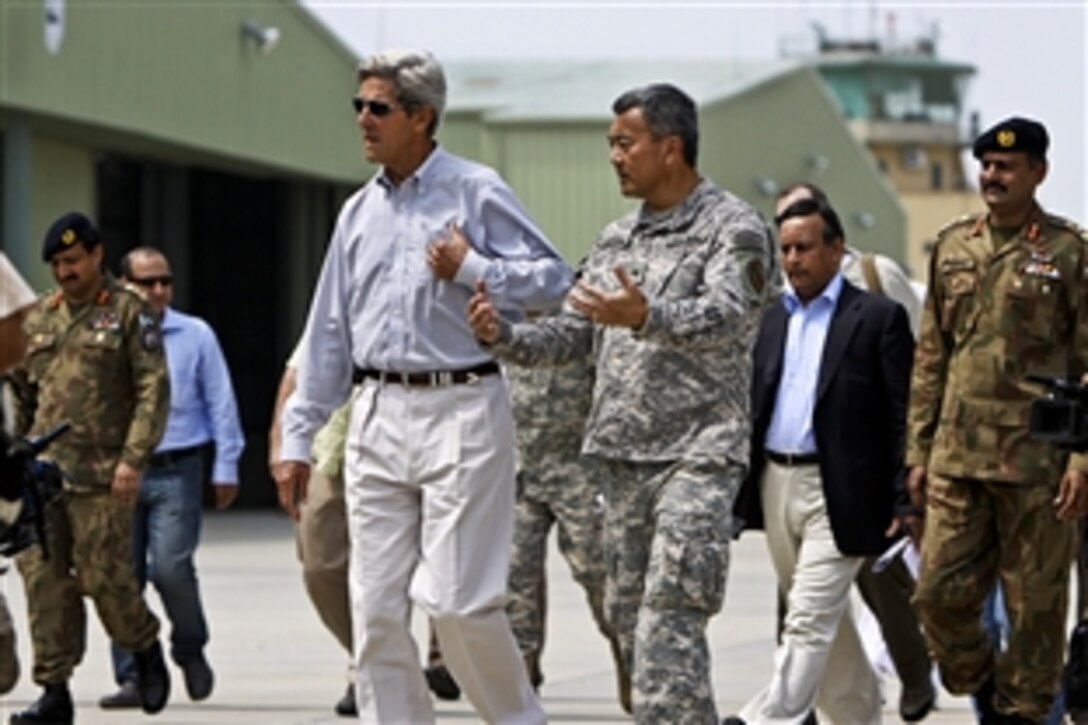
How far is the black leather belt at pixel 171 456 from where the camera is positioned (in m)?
12.0

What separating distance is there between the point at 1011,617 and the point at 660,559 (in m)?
1.35

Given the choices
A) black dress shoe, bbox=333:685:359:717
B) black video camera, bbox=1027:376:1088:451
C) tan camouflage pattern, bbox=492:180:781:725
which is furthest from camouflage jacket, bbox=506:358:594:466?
black video camera, bbox=1027:376:1088:451

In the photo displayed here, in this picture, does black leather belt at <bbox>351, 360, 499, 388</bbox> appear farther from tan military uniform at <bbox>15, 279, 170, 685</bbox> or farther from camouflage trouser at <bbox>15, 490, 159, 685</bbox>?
camouflage trouser at <bbox>15, 490, 159, 685</bbox>

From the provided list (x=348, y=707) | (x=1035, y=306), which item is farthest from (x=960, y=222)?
(x=348, y=707)

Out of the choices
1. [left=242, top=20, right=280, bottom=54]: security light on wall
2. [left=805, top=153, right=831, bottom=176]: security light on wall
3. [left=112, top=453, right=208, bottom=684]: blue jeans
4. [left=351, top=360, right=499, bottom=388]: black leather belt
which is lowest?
[left=112, top=453, right=208, bottom=684]: blue jeans

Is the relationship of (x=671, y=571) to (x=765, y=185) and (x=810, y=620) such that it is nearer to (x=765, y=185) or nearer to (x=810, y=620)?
(x=810, y=620)

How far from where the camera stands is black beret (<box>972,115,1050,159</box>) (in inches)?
352

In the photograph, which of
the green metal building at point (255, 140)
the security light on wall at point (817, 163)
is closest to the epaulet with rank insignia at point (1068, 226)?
the green metal building at point (255, 140)

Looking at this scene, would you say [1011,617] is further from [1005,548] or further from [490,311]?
[490,311]

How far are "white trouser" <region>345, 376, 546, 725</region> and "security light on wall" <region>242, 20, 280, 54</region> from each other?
19.3 m

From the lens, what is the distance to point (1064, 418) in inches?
320

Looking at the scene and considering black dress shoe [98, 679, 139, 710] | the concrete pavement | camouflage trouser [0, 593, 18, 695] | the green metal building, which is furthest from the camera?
the green metal building

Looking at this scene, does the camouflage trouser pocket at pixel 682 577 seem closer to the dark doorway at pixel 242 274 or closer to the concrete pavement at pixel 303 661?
the concrete pavement at pixel 303 661

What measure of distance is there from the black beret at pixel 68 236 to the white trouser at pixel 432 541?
273 centimetres
